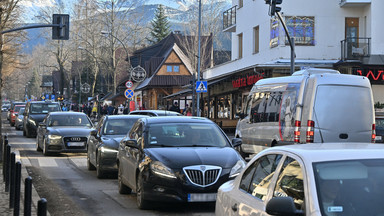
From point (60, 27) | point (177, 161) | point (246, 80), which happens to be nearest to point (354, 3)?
point (246, 80)

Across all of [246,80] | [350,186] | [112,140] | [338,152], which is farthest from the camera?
[246,80]

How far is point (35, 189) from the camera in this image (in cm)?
1280

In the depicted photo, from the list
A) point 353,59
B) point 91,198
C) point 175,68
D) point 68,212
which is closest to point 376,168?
point 68,212

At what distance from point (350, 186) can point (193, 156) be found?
5797mm

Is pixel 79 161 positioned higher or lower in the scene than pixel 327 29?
lower

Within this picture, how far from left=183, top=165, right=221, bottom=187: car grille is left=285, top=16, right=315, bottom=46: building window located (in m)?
24.2

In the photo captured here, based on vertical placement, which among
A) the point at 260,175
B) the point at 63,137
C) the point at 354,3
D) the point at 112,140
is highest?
the point at 354,3

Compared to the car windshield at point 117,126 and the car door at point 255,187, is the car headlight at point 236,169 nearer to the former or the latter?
the car door at point 255,187

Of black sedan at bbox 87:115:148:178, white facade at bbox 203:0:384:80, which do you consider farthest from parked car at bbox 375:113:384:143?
white facade at bbox 203:0:384:80

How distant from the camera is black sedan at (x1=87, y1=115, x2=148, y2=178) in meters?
15.0

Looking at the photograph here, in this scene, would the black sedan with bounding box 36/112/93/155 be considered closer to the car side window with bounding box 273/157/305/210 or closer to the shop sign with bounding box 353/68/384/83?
the shop sign with bounding box 353/68/384/83

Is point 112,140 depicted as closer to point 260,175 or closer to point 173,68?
point 260,175

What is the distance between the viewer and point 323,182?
4.51 m

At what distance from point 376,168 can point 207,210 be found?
5.87 meters
